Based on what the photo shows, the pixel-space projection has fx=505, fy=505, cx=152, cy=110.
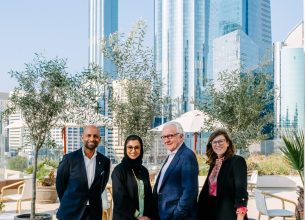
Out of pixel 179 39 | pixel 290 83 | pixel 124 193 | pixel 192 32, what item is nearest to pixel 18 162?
pixel 124 193

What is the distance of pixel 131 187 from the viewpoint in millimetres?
4047

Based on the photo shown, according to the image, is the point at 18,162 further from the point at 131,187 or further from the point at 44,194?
the point at 131,187

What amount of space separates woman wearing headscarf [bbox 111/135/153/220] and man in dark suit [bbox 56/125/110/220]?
0.93ft

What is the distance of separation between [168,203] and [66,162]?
950 mm

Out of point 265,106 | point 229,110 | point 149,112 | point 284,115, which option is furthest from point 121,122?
point 284,115

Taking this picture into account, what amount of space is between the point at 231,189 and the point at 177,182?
1.44 feet

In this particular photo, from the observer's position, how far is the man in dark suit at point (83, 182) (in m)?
4.22

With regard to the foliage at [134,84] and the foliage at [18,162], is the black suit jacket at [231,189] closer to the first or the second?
the foliage at [134,84]

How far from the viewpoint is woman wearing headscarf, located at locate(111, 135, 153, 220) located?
4023mm

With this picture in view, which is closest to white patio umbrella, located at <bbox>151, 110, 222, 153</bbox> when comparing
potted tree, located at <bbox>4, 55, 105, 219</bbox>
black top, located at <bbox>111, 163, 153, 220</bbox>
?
potted tree, located at <bbox>4, 55, 105, 219</bbox>

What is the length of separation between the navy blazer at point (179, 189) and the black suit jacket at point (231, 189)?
21cm

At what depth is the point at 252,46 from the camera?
105 m

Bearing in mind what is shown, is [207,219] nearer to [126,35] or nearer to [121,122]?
[121,122]

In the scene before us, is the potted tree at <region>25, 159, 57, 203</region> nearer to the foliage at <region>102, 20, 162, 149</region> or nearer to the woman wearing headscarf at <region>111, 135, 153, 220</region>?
the foliage at <region>102, 20, 162, 149</region>
